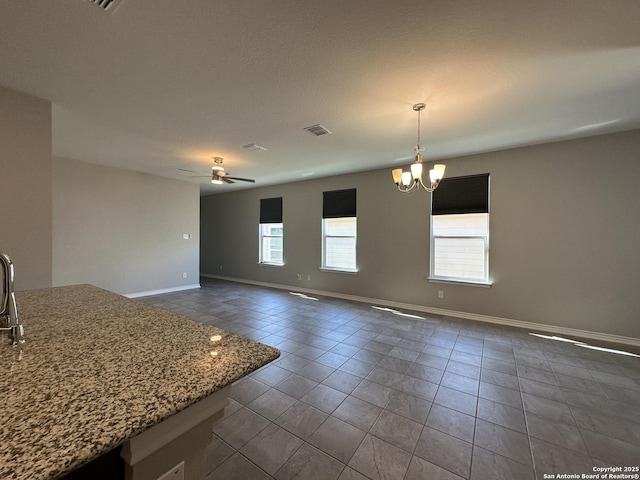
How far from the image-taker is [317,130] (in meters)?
3.23

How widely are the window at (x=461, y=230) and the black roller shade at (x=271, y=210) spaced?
3.78 m

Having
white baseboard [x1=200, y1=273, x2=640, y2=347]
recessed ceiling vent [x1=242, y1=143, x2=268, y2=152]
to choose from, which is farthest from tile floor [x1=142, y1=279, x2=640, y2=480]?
recessed ceiling vent [x1=242, y1=143, x2=268, y2=152]

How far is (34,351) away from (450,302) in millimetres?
4864

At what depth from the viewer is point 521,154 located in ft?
12.7

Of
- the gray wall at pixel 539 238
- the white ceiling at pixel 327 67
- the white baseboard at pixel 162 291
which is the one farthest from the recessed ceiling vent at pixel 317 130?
the white baseboard at pixel 162 291

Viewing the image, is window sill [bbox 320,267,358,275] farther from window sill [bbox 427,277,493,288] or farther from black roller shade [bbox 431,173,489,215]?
black roller shade [bbox 431,173,489,215]

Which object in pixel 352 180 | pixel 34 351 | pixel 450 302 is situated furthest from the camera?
pixel 352 180

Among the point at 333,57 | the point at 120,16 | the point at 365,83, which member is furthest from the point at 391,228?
the point at 120,16

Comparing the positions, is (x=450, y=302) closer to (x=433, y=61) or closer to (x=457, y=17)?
(x=433, y=61)

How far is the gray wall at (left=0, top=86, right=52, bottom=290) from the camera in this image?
2.31 m

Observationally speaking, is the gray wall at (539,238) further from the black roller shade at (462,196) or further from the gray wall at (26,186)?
the gray wall at (26,186)

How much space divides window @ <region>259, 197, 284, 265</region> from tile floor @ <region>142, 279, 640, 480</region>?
3452 millimetres

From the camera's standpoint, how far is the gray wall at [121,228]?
454 cm

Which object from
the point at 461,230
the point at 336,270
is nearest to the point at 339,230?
the point at 336,270
